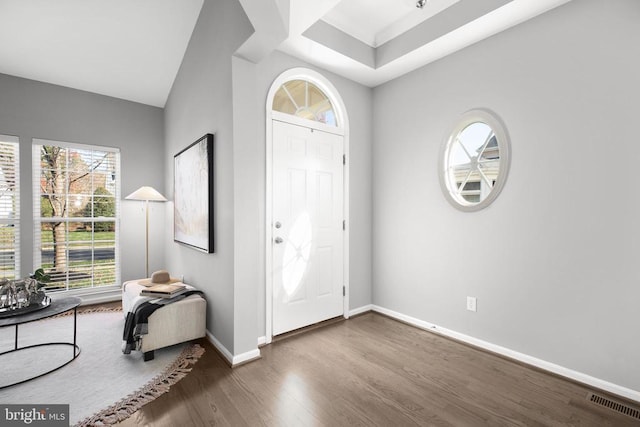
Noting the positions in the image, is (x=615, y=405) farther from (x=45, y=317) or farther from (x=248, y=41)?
(x=45, y=317)

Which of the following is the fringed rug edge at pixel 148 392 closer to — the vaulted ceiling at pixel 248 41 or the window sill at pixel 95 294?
the window sill at pixel 95 294

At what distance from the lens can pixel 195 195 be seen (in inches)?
121

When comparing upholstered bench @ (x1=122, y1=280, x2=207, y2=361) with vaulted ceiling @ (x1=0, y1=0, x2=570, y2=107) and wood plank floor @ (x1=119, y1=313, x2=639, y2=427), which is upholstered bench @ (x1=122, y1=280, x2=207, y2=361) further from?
vaulted ceiling @ (x1=0, y1=0, x2=570, y2=107)

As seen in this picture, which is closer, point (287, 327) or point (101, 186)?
point (287, 327)

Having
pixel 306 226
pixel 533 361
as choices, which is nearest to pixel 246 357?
pixel 306 226

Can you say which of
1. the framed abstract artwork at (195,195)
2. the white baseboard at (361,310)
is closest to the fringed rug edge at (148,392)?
the framed abstract artwork at (195,195)

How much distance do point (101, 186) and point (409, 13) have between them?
4.15 m

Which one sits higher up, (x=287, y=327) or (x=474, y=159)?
(x=474, y=159)

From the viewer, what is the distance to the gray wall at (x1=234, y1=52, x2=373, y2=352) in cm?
244

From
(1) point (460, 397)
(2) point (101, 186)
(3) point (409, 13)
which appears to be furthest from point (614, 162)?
(2) point (101, 186)

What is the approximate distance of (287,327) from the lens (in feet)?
9.64

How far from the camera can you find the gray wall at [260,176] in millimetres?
2439

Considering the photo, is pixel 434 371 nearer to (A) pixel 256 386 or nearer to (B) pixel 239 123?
(A) pixel 256 386

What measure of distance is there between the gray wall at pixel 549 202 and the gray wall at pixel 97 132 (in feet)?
11.5
